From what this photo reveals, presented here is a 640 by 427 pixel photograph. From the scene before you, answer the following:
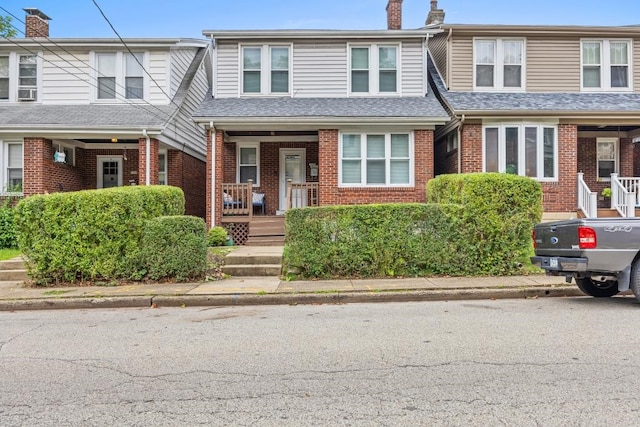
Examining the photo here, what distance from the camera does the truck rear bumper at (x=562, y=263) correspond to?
21.4ft

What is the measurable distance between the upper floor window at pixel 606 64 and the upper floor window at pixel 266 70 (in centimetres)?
1016

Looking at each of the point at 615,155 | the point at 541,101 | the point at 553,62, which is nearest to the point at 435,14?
the point at 553,62

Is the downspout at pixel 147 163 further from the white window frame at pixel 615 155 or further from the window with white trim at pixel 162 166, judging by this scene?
the white window frame at pixel 615 155

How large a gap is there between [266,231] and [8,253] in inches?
266

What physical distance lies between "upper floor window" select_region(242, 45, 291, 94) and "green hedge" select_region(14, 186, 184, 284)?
7.47m

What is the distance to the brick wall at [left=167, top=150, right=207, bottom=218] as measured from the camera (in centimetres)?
1648

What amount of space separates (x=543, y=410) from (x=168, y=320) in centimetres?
495

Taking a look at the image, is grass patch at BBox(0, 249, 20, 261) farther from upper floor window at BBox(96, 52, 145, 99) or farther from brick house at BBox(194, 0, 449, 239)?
upper floor window at BBox(96, 52, 145, 99)

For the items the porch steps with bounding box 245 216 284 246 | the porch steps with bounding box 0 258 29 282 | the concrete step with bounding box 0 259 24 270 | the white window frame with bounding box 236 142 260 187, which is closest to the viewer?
the porch steps with bounding box 0 258 29 282

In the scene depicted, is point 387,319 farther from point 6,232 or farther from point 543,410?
point 6,232

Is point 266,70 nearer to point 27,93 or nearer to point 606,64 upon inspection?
point 27,93

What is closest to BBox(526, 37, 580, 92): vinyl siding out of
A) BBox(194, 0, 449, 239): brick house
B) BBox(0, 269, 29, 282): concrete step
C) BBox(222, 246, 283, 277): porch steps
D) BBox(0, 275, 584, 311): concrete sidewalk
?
BBox(194, 0, 449, 239): brick house

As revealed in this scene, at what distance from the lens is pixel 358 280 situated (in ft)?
29.4

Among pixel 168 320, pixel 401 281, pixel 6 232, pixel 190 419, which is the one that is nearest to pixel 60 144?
pixel 6 232
